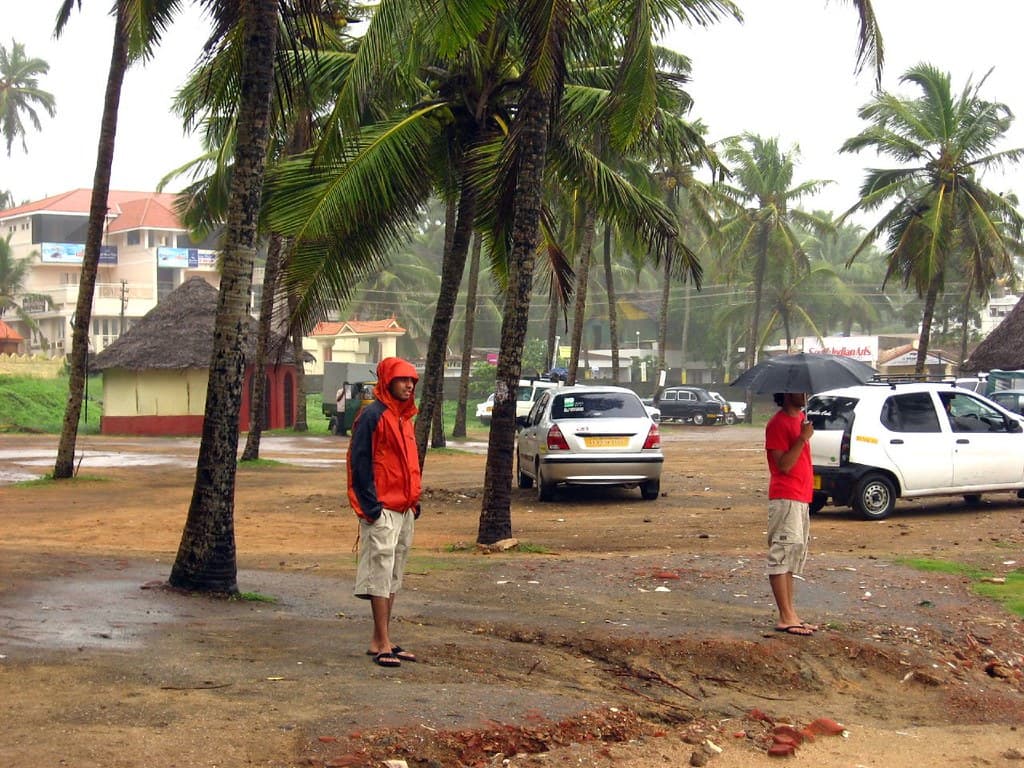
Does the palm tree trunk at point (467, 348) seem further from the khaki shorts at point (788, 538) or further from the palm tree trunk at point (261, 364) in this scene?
the khaki shorts at point (788, 538)

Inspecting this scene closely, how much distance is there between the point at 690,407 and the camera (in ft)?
181

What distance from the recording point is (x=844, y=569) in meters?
11.3

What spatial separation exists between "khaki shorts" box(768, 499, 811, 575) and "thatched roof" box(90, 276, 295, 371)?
31.0 m

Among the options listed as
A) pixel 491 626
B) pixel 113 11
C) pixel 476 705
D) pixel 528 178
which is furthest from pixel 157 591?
pixel 113 11

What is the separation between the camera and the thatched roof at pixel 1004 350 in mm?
37150

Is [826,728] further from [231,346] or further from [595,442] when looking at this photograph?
[595,442]

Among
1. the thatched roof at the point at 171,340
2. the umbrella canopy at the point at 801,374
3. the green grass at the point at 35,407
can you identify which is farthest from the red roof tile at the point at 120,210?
the umbrella canopy at the point at 801,374

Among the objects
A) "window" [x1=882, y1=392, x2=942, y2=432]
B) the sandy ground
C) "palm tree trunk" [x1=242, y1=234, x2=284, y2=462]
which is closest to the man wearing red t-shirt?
the sandy ground

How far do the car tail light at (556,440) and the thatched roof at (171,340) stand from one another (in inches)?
874

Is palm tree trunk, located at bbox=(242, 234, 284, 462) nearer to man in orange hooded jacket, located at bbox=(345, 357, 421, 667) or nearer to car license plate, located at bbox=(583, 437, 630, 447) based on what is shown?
car license plate, located at bbox=(583, 437, 630, 447)

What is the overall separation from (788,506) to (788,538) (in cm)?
23

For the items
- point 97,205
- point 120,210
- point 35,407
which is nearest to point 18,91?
point 120,210

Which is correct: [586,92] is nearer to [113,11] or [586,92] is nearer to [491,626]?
[113,11]

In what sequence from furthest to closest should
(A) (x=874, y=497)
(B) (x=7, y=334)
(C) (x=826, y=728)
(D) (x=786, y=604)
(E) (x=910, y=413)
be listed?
1. (B) (x=7, y=334)
2. (E) (x=910, y=413)
3. (A) (x=874, y=497)
4. (D) (x=786, y=604)
5. (C) (x=826, y=728)
